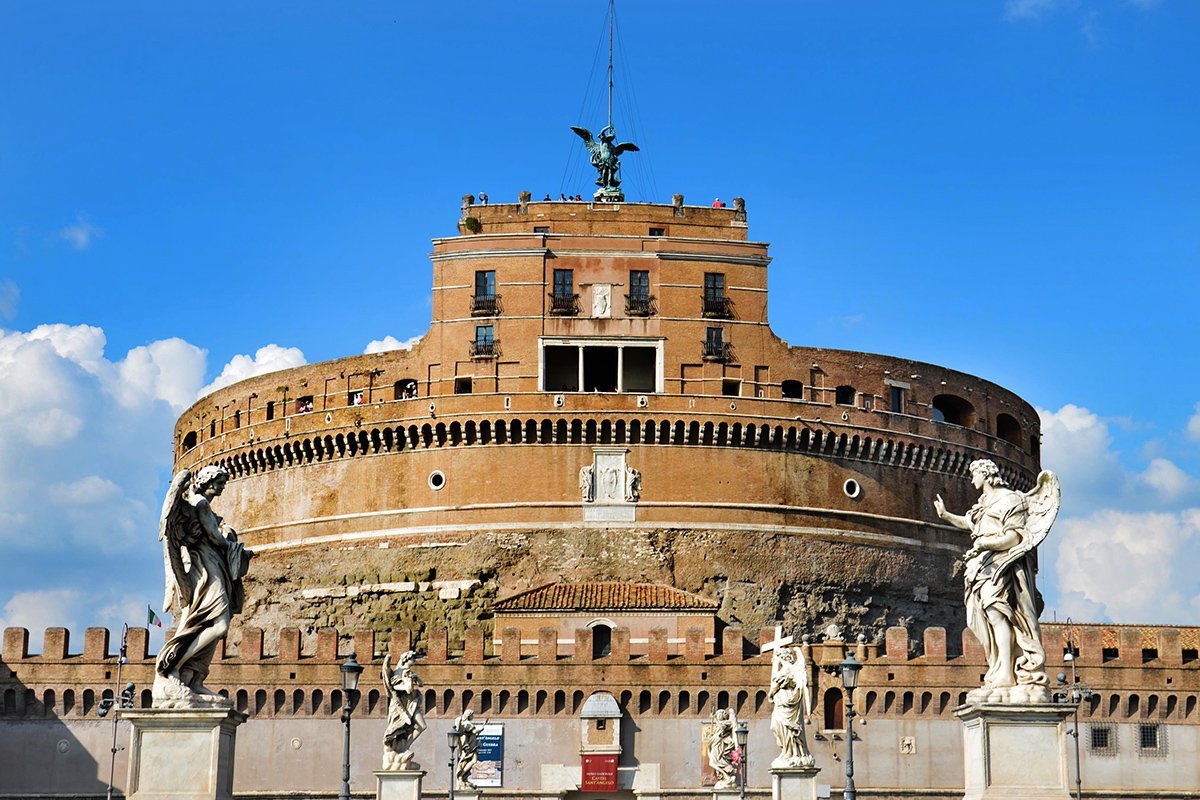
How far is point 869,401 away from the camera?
204ft

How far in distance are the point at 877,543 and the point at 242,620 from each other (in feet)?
73.0

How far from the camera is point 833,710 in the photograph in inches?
2092

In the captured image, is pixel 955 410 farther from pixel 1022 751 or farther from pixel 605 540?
pixel 1022 751

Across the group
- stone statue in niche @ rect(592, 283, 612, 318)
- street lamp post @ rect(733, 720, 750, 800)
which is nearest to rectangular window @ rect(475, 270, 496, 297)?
stone statue in niche @ rect(592, 283, 612, 318)

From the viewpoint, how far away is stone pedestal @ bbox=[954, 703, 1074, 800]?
13258mm

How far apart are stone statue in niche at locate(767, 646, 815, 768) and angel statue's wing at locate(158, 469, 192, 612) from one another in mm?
13842

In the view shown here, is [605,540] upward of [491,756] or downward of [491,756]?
upward

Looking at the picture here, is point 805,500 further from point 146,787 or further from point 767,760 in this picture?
point 146,787

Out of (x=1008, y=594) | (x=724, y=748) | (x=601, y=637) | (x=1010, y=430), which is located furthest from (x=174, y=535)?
(x=1010, y=430)

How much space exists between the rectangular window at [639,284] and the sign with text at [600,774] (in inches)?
646

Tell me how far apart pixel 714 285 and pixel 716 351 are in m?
2.43

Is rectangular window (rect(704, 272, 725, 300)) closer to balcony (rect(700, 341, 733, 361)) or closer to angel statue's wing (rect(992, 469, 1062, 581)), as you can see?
balcony (rect(700, 341, 733, 361))

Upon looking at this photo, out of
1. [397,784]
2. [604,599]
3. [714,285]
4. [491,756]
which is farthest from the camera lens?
[714,285]

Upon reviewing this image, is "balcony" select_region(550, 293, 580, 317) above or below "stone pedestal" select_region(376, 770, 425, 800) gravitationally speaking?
above
